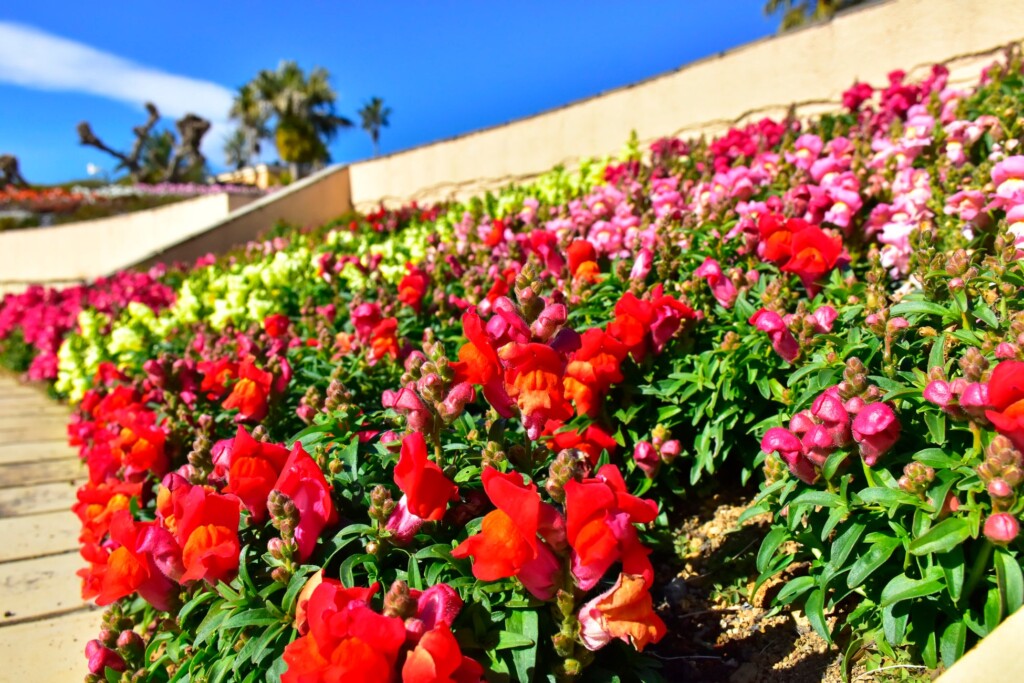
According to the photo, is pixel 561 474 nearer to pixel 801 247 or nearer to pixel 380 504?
pixel 380 504

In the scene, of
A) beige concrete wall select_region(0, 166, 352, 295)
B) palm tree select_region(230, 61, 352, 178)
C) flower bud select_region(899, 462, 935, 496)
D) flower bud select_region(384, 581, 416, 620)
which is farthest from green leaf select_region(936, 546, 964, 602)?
palm tree select_region(230, 61, 352, 178)

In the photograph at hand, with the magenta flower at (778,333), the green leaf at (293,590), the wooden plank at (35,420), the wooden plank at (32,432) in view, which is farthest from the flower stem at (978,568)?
the wooden plank at (35,420)

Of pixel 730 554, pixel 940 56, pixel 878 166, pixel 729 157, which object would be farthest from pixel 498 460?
pixel 940 56

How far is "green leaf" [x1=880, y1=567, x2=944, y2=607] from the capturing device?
128 cm

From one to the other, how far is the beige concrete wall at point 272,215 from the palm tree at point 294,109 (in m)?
36.5

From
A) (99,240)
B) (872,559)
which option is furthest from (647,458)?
(99,240)

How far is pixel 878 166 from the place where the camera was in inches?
117

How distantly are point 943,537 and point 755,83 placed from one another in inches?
187

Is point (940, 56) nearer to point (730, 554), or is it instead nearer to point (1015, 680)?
point (730, 554)

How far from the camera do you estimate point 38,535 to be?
10.2ft

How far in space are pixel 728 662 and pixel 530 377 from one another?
80 cm

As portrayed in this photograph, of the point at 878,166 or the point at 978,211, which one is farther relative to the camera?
the point at 878,166

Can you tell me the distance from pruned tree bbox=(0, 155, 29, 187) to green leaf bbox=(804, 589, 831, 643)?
36829 millimetres

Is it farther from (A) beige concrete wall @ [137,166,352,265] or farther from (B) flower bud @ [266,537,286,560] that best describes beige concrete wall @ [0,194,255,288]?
(B) flower bud @ [266,537,286,560]
